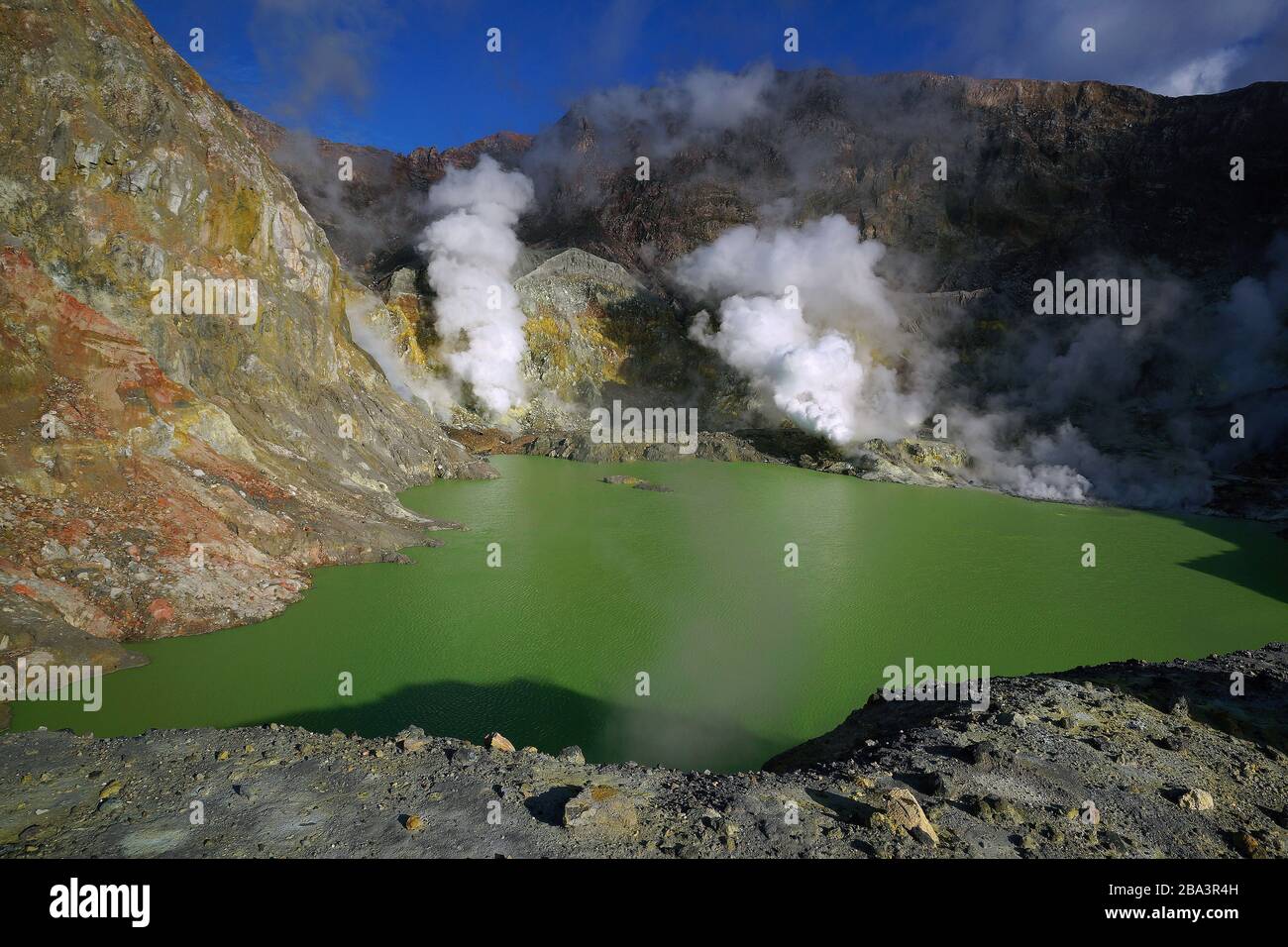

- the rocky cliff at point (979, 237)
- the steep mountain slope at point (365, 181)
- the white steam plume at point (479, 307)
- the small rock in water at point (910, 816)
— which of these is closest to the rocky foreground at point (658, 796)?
the small rock in water at point (910, 816)

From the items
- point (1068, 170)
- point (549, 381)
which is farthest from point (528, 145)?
point (1068, 170)

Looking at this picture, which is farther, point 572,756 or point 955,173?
point 955,173

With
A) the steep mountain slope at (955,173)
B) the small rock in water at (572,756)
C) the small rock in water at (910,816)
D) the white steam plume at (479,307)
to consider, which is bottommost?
the small rock in water at (572,756)

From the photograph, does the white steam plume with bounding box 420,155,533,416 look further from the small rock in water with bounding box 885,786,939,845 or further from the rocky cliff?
the small rock in water with bounding box 885,786,939,845

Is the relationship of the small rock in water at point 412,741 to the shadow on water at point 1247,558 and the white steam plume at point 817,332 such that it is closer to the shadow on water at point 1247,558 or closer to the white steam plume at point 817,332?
the shadow on water at point 1247,558

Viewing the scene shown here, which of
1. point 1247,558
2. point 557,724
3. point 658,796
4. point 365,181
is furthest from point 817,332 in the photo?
point 365,181

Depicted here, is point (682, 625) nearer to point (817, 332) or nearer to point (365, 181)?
point (817, 332)
